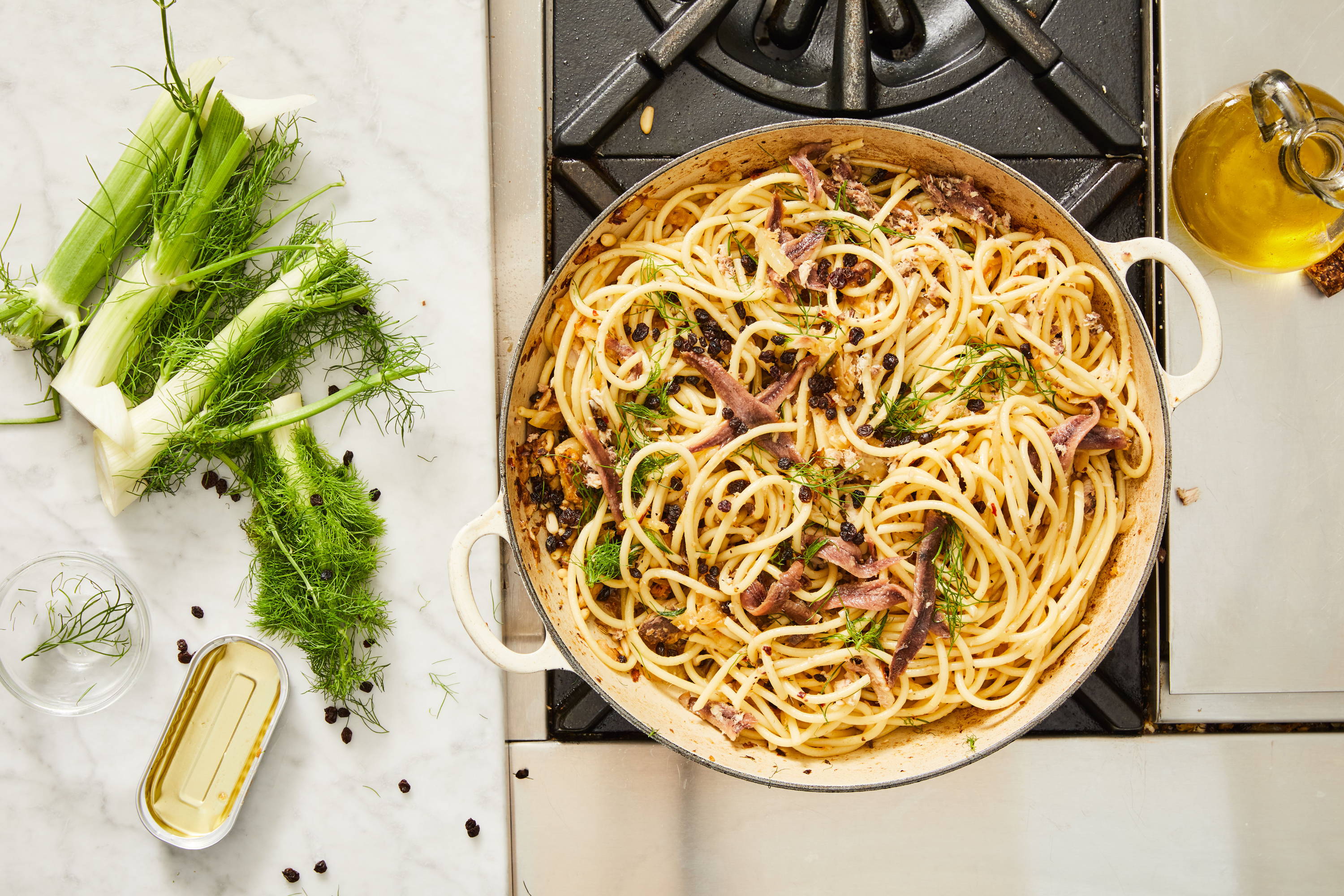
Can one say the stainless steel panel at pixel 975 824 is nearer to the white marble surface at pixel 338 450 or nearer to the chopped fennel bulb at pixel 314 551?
the white marble surface at pixel 338 450

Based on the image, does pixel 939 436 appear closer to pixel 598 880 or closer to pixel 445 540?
pixel 445 540

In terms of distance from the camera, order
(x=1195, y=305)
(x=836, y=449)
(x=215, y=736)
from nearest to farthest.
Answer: (x=1195, y=305)
(x=836, y=449)
(x=215, y=736)

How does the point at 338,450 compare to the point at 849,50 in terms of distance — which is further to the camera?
the point at 338,450

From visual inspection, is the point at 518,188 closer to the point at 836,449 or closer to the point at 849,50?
the point at 849,50

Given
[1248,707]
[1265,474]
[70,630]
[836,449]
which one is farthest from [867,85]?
[70,630]

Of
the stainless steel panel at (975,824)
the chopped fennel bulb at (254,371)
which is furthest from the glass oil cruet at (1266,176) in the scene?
the chopped fennel bulb at (254,371)

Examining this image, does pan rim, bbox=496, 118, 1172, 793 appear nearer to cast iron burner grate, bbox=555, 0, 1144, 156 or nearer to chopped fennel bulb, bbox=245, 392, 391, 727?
cast iron burner grate, bbox=555, 0, 1144, 156
